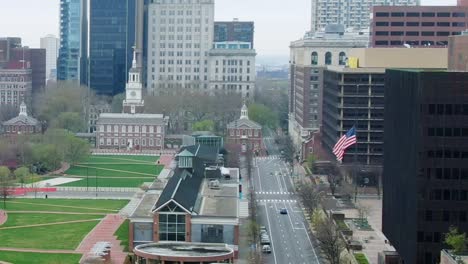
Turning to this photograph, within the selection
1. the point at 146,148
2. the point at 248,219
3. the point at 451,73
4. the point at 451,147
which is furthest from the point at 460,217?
the point at 146,148

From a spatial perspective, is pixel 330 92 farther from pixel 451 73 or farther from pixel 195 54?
pixel 195 54

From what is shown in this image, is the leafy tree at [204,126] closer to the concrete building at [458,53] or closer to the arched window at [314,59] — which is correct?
the arched window at [314,59]

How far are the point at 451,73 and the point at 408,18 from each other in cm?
6312

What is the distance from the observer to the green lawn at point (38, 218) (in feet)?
255

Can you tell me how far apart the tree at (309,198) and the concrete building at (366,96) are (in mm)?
12513

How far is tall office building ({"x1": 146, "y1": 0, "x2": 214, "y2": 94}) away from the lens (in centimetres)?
17800

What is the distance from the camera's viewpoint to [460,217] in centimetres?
5469

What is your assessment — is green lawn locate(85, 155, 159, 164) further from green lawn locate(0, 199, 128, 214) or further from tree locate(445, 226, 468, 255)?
tree locate(445, 226, 468, 255)

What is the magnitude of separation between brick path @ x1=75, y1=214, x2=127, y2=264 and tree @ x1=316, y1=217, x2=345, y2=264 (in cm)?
1193

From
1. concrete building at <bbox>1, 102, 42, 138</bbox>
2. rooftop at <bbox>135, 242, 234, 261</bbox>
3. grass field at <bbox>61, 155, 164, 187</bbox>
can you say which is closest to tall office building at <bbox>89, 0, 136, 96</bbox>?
concrete building at <bbox>1, 102, 42, 138</bbox>

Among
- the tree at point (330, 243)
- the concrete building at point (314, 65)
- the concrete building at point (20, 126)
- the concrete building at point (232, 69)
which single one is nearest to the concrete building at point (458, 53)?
the tree at point (330, 243)

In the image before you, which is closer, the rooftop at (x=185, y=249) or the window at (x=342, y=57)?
the rooftop at (x=185, y=249)

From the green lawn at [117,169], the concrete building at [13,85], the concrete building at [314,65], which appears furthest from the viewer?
the concrete building at [13,85]

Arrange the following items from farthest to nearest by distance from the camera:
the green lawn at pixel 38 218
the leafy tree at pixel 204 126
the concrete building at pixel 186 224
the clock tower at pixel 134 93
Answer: the clock tower at pixel 134 93 < the leafy tree at pixel 204 126 < the green lawn at pixel 38 218 < the concrete building at pixel 186 224
